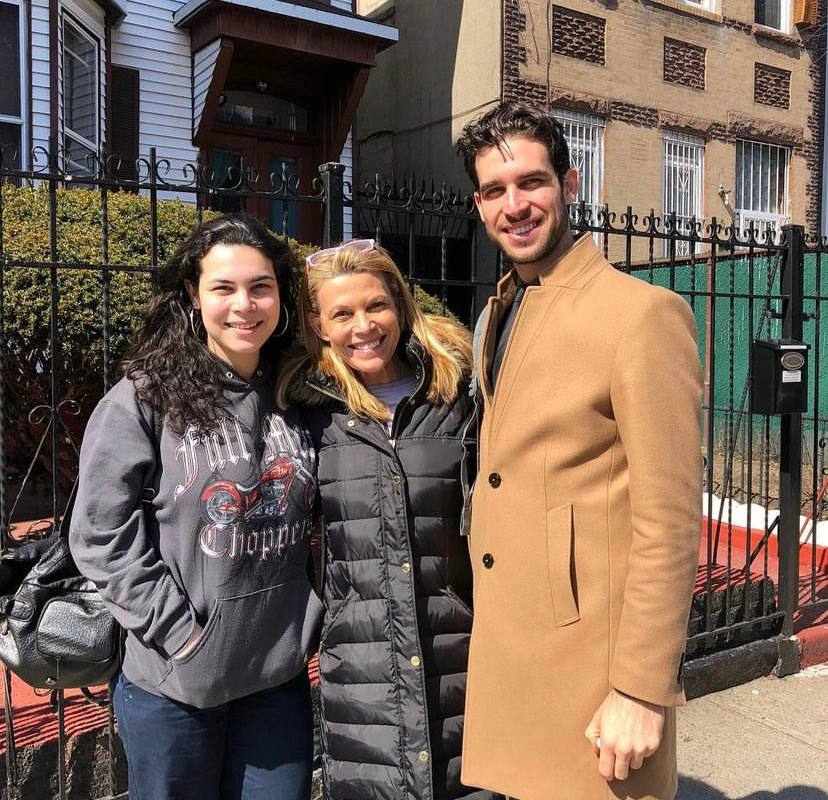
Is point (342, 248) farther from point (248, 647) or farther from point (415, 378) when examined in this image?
point (248, 647)

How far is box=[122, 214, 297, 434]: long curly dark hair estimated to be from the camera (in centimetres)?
203

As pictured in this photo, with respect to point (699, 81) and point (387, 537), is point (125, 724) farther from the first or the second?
point (699, 81)

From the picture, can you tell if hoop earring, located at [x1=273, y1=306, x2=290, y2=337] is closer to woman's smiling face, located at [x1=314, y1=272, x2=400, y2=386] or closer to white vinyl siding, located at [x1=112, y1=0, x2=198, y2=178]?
woman's smiling face, located at [x1=314, y1=272, x2=400, y2=386]

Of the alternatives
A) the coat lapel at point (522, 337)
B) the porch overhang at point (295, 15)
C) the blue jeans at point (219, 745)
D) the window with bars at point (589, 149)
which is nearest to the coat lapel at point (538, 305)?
the coat lapel at point (522, 337)

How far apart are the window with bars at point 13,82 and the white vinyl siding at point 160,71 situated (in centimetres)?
150

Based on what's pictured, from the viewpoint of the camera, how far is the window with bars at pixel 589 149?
41.0 feet

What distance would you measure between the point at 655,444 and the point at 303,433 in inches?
37.5

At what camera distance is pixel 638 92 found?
12.9 metres

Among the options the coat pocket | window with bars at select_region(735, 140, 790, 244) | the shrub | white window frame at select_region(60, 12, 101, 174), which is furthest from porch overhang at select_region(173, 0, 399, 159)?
the coat pocket

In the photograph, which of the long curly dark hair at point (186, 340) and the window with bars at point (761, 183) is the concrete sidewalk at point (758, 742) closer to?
the long curly dark hair at point (186, 340)

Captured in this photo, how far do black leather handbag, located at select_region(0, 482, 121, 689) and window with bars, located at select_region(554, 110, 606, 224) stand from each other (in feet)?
37.4

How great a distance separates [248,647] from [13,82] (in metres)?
8.74

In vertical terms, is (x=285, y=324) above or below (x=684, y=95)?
below

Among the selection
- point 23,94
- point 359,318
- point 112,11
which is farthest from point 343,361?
point 112,11
